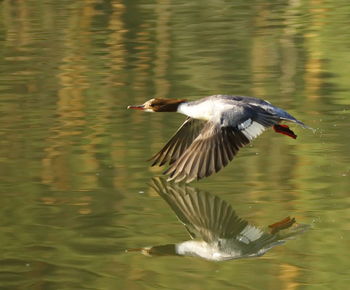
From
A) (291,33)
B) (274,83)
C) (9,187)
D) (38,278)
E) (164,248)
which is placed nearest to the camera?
(38,278)

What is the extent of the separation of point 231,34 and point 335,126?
6441 mm

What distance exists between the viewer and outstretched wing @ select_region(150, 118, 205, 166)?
880 cm

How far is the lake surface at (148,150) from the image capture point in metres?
6.54

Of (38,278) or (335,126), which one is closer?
(38,278)

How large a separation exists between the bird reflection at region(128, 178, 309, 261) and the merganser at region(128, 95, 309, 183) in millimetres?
204

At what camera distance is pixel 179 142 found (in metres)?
8.84

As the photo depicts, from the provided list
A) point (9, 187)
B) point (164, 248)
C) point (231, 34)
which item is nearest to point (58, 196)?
point (9, 187)

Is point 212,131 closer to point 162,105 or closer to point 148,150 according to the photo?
point 162,105

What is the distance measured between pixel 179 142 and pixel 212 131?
3.33 ft

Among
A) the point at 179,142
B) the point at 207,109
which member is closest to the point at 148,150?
the point at 179,142

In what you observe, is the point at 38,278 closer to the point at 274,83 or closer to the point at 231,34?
the point at 274,83

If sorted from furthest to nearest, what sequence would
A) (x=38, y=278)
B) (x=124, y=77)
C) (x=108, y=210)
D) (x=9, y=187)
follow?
1. (x=124, y=77)
2. (x=9, y=187)
3. (x=108, y=210)
4. (x=38, y=278)

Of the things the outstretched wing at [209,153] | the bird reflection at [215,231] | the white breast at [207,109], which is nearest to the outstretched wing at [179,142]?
the white breast at [207,109]

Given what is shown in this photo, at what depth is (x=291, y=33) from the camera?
16.1 meters
